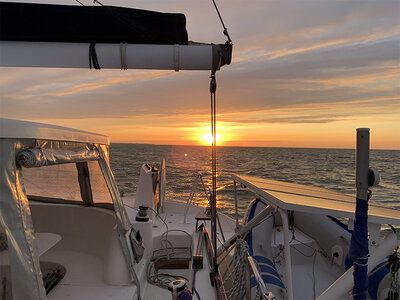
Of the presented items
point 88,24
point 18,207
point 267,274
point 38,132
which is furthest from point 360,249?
point 88,24

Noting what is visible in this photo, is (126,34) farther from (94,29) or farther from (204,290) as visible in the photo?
(204,290)

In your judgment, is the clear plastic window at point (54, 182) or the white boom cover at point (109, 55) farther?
the clear plastic window at point (54, 182)

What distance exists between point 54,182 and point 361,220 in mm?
3529

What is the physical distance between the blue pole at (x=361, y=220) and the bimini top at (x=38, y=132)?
228cm

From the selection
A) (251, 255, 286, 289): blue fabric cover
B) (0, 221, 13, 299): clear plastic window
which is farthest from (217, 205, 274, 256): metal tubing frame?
(0, 221, 13, 299): clear plastic window

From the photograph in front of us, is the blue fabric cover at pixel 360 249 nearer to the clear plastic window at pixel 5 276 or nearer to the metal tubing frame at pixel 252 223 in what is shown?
the metal tubing frame at pixel 252 223

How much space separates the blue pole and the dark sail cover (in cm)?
189

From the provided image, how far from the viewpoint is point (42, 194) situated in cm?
408

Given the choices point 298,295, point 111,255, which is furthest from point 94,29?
point 298,295

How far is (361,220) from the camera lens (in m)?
1.97

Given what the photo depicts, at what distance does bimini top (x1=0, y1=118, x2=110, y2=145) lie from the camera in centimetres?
183

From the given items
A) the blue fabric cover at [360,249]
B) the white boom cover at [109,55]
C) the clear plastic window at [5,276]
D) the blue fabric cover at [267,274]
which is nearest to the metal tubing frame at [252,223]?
the blue fabric cover at [267,274]

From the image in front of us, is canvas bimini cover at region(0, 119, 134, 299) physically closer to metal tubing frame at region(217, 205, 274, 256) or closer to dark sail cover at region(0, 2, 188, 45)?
dark sail cover at region(0, 2, 188, 45)

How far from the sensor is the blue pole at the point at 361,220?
6.04ft
